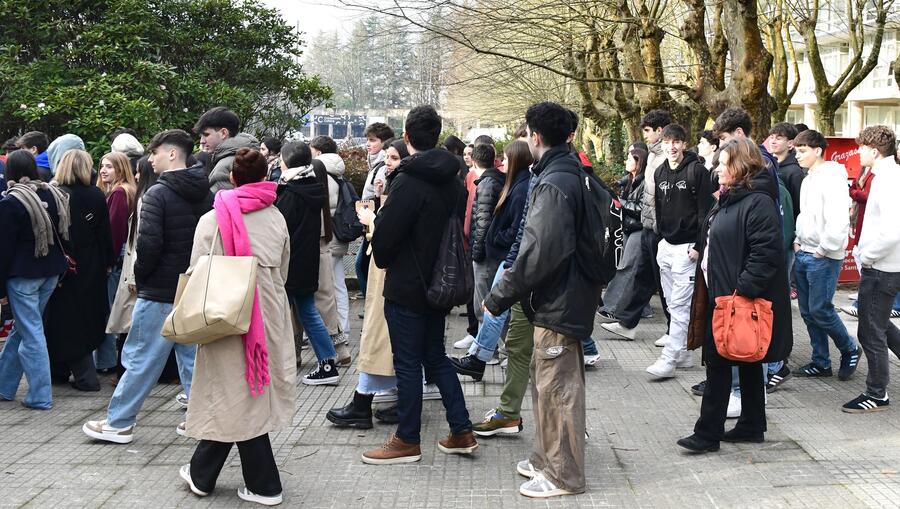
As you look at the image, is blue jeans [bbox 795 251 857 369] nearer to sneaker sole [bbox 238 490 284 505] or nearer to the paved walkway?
the paved walkway

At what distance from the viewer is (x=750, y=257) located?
5.62 metres

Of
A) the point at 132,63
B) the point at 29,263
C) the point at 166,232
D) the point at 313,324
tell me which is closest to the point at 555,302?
the point at 166,232

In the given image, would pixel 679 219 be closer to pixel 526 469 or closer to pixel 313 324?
pixel 313 324

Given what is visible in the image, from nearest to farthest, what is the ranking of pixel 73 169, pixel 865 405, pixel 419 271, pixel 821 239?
pixel 419 271, pixel 865 405, pixel 73 169, pixel 821 239

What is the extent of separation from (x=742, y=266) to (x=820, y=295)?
2106 millimetres

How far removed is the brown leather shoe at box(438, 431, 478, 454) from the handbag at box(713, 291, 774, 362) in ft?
4.88

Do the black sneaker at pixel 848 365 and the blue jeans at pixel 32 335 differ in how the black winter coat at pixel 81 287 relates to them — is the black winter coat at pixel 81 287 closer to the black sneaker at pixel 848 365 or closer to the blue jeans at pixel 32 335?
the blue jeans at pixel 32 335

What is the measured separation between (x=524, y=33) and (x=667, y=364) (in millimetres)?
9535

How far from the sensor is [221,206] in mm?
4973

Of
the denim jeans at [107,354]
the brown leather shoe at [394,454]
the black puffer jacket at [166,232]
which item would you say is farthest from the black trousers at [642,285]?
the denim jeans at [107,354]

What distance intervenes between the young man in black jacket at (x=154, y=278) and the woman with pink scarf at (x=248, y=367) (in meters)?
1.01

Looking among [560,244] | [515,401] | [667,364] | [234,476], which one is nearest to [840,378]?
[667,364]

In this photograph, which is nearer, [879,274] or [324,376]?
[879,274]

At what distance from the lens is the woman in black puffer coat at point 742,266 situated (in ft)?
18.4
